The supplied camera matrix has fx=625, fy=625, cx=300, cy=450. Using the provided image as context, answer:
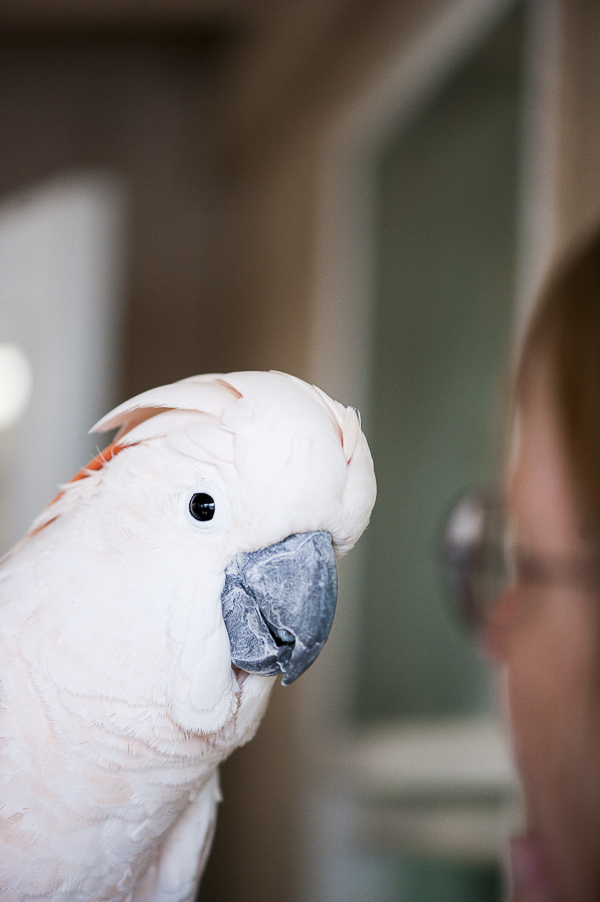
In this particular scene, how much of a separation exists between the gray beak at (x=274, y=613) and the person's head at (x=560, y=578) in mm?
640

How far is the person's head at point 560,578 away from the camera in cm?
84

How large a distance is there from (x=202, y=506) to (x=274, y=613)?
0.06 metres

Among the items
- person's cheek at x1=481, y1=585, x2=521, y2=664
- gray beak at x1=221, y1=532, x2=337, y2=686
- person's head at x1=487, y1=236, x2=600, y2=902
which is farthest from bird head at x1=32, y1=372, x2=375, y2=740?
person's cheek at x1=481, y1=585, x2=521, y2=664

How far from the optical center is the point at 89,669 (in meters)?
0.31

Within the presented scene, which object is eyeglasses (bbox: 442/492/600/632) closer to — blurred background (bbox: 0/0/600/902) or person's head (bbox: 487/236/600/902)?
person's head (bbox: 487/236/600/902)

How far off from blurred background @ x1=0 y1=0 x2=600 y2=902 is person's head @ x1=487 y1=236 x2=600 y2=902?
29 centimetres

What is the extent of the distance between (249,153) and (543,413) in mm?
614

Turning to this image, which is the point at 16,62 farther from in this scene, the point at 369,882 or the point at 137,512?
the point at 369,882

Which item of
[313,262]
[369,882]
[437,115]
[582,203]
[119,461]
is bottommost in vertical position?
[369,882]

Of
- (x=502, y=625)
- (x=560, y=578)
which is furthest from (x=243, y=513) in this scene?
(x=502, y=625)

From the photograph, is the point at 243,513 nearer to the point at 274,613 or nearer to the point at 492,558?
the point at 274,613

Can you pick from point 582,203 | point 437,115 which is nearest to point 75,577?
point 582,203

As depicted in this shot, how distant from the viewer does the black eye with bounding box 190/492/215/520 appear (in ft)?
1.02

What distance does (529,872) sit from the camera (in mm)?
888
